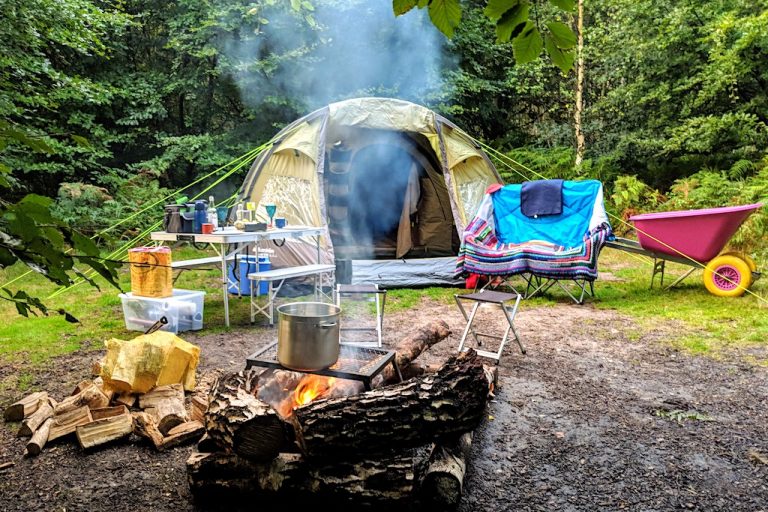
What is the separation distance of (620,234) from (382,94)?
15.9ft

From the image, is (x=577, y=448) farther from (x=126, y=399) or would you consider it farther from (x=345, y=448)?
(x=126, y=399)

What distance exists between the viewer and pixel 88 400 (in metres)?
2.73

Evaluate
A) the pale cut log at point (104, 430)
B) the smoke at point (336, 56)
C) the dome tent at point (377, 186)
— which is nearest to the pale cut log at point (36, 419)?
the pale cut log at point (104, 430)

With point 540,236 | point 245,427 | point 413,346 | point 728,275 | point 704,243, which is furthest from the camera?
point 540,236

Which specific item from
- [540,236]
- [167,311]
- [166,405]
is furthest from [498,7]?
[540,236]

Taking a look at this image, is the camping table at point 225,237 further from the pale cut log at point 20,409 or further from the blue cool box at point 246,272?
the pale cut log at point 20,409

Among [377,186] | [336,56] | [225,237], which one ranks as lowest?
[225,237]

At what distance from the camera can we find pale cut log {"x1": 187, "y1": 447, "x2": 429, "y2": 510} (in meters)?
1.96

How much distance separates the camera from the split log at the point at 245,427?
1.94 metres

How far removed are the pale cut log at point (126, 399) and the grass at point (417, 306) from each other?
2.67 feet

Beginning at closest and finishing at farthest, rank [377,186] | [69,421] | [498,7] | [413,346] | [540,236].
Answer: [498,7], [69,421], [413,346], [540,236], [377,186]

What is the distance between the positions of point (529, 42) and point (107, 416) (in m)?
2.58

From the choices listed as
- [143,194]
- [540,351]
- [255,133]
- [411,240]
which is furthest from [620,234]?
[143,194]

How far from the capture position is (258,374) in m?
2.56
